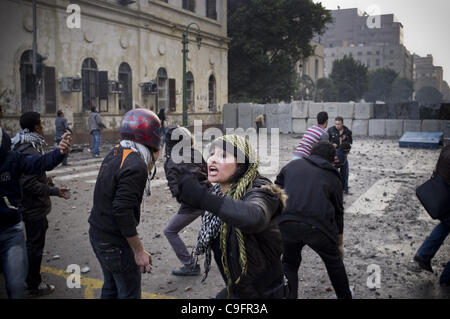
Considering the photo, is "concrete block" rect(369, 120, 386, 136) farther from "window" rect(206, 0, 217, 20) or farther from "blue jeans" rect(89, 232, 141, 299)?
"blue jeans" rect(89, 232, 141, 299)

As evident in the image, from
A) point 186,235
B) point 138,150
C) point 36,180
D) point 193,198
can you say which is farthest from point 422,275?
point 36,180

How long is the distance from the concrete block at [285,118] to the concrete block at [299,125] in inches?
11.8

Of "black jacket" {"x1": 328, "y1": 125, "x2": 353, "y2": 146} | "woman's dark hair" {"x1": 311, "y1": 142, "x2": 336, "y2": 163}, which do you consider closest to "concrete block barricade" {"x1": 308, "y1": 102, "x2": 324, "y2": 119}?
"black jacket" {"x1": 328, "y1": 125, "x2": 353, "y2": 146}

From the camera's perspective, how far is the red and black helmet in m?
3.13

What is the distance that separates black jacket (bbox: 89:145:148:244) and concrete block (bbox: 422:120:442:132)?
2488cm

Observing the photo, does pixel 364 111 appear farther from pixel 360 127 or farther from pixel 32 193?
pixel 32 193

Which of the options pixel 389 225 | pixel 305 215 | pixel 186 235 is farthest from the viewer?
pixel 389 225

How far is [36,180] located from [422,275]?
472cm

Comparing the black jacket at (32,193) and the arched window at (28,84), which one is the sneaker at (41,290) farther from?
the arched window at (28,84)

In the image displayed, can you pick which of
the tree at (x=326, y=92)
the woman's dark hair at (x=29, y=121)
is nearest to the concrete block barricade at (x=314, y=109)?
the woman's dark hair at (x=29, y=121)

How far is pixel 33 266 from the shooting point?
438 cm

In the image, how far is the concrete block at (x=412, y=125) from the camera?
25406mm

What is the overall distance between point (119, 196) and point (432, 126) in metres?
25.3
